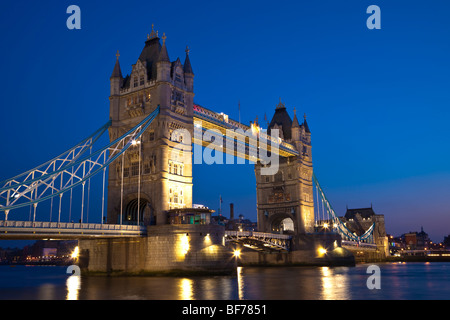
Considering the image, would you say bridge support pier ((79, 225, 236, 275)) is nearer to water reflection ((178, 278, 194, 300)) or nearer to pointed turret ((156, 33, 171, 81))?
water reflection ((178, 278, 194, 300))

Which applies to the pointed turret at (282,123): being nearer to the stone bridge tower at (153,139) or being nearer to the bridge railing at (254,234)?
the bridge railing at (254,234)

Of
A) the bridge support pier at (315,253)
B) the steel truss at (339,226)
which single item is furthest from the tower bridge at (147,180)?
the steel truss at (339,226)

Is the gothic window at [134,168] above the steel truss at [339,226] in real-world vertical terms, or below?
above

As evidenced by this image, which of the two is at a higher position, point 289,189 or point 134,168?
point 289,189

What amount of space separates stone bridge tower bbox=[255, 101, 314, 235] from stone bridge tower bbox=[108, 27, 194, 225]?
3495 centimetres

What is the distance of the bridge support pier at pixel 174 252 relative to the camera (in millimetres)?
45438

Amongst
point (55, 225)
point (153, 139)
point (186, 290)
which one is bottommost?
point (186, 290)

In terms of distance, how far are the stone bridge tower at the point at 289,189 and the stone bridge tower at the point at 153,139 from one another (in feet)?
115

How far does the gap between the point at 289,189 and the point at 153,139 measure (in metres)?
39.8

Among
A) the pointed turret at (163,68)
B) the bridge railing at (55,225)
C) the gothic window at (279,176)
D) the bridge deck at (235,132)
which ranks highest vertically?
the pointed turret at (163,68)

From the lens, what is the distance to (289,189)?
8519 cm

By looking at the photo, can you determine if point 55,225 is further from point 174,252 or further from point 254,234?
point 254,234

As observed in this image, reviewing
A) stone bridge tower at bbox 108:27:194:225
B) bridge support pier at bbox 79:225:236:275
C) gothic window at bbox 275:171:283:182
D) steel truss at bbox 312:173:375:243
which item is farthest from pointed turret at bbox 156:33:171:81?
steel truss at bbox 312:173:375:243

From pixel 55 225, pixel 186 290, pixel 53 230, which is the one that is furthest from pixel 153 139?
pixel 186 290
